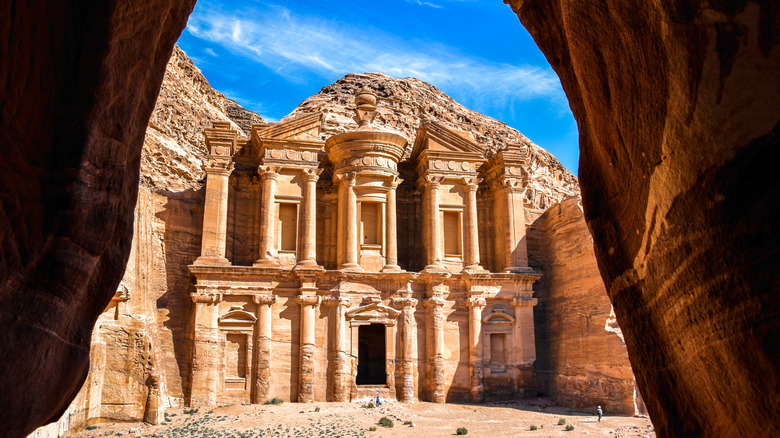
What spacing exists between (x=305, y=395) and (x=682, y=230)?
20.2 m

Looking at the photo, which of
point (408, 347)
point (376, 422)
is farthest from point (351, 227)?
point (376, 422)

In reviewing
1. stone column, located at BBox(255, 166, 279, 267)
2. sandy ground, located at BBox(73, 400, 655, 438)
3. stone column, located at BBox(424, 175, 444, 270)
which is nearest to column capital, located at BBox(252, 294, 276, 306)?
stone column, located at BBox(255, 166, 279, 267)

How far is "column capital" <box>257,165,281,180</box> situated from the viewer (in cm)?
2414

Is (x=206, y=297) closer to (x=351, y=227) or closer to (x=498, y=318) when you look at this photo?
(x=351, y=227)

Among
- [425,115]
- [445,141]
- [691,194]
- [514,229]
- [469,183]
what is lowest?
[691,194]

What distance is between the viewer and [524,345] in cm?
2427

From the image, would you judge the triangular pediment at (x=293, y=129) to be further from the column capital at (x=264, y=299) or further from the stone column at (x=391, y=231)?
the column capital at (x=264, y=299)

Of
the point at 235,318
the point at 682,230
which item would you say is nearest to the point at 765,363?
the point at 682,230

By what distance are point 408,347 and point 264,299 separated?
5.68m

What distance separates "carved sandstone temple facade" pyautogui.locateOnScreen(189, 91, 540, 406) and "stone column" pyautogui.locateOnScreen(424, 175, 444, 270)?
50 millimetres

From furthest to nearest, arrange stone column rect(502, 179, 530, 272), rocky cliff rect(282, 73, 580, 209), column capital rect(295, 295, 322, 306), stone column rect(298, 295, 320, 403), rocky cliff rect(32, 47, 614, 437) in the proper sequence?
1. rocky cliff rect(282, 73, 580, 209)
2. stone column rect(502, 179, 530, 272)
3. column capital rect(295, 295, 322, 306)
4. stone column rect(298, 295, 320, 403)
5. rocky cliff rect(32, 47, 614, 437)

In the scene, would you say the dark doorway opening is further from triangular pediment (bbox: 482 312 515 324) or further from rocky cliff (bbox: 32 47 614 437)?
rocky cliff (bbox: 32 47 614 437)

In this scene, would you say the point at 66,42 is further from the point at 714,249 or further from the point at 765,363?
the point at 765,363

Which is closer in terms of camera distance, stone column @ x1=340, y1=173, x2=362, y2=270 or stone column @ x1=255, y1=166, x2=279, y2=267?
stone column @ x1=255, y1=166, x2=279, y2=267
